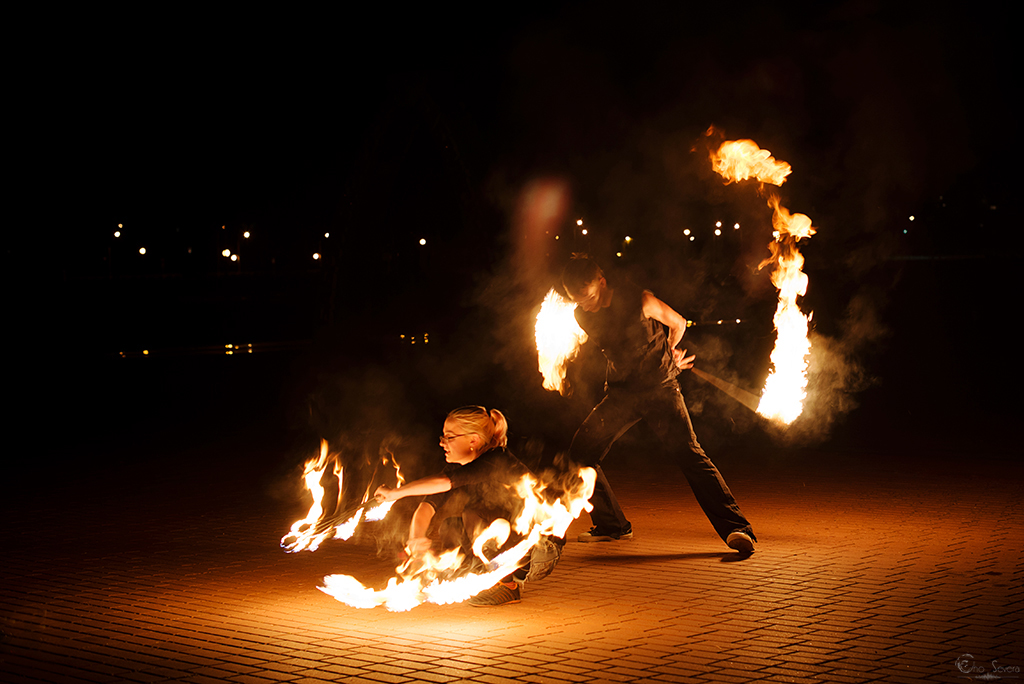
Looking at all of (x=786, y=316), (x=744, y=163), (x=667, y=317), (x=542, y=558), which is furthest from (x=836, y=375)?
(x=542, y=558)

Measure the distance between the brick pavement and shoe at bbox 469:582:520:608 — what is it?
0.09 m

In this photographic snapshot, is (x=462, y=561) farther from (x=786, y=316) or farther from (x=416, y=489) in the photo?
(x=786, y=316)

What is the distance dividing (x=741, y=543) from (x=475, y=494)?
1.78 meters

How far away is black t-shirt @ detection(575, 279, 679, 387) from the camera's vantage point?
6879 mm

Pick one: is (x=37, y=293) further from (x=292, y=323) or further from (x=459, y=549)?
(x=459, y=549)

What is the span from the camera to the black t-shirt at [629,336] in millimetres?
6879

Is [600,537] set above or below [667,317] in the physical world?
below

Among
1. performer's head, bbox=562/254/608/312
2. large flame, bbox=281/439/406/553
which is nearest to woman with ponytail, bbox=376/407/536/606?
large flame, bbox=281/439/406/553

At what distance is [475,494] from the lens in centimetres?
567

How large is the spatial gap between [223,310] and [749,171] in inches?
1367

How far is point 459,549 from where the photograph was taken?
5602mm

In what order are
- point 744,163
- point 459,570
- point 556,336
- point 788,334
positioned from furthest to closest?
1. point 744,163
2. point 788,334
3. point 556,336
4. point 459,570

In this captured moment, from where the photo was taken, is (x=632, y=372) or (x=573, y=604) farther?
(x=632, y=372)

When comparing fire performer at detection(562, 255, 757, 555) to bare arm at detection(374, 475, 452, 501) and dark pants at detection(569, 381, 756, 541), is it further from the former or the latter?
bare arm at detection(374, 475, 452, 501)
